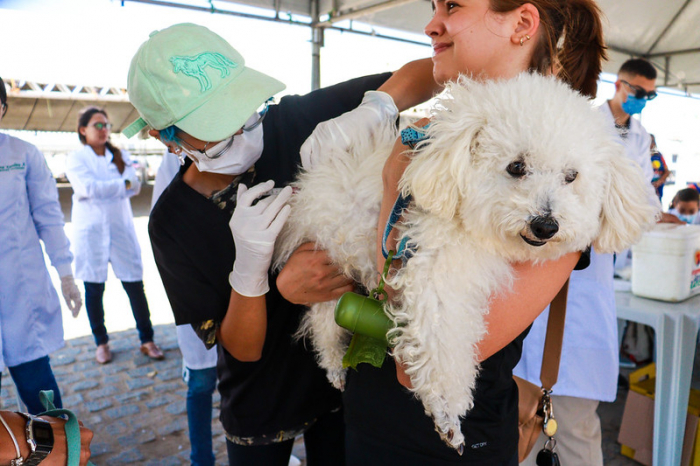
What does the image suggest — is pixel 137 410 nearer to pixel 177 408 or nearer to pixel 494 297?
pixel 177 408

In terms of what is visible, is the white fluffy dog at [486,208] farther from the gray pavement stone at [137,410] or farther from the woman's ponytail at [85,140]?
the woman's ponytail at [85,140]

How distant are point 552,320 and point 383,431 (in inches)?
25.1

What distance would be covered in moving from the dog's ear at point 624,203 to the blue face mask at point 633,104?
342 centimetres

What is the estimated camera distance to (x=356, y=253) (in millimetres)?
1422

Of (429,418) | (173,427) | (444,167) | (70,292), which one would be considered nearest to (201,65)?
(444,167)

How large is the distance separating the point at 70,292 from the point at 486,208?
3375 mm

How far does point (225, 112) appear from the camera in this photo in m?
1.47

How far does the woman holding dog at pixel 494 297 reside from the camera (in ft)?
3.81

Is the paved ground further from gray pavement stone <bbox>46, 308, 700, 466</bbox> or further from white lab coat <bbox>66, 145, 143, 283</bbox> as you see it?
white lab coat <bbox>66, 145, 143, 283</bbox>

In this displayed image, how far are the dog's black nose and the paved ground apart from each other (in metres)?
2.99

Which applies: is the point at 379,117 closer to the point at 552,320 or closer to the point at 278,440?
the point at 552,320

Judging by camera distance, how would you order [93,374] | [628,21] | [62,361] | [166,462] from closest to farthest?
[166,462]
[93,374]
[62,361]
[628,21]

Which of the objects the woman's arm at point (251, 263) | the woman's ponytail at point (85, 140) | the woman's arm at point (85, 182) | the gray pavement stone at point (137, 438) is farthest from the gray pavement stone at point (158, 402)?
the woman's arm at point (251, 263)

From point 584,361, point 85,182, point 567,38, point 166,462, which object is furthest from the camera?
point 85,182
